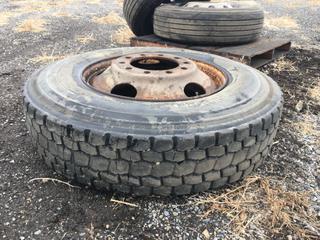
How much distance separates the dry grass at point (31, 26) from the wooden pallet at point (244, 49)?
8.65 ft

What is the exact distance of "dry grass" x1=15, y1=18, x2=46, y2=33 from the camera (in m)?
6.14

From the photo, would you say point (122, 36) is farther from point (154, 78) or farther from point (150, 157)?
point (150, 157)

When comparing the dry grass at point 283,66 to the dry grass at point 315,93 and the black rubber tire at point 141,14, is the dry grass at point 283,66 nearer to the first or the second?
the dry grass at point 315,93

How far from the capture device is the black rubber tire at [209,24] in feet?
12.3

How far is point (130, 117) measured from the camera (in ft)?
6.02

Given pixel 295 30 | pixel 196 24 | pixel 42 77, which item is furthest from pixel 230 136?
pixel 295 30

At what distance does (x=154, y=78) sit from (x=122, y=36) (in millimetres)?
3788

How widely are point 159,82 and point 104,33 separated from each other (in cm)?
418

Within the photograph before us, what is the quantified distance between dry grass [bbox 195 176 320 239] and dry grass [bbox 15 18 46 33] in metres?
5.13

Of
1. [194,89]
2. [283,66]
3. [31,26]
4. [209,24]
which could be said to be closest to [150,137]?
[194,89]

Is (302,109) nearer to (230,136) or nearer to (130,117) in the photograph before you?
(230,136)

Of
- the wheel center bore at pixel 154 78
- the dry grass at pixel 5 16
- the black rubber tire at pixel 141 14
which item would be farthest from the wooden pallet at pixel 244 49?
the dry grass at pixel 5 16

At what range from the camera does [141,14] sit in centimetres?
433

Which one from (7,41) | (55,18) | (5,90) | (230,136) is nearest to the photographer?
(230,136)
